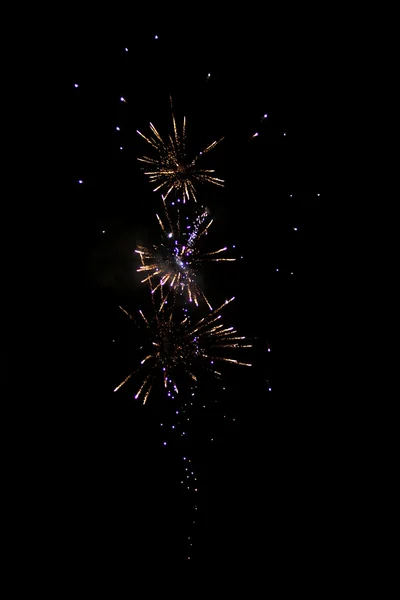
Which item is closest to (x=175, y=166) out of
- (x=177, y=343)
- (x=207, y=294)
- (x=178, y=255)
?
(x=178, y=255)

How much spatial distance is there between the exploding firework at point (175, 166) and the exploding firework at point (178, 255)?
10 centimetres

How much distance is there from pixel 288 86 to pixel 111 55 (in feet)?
2.40

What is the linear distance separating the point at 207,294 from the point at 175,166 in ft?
1.71

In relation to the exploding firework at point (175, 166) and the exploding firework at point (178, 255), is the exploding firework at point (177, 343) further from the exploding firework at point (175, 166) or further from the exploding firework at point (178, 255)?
the exploding firework at point (175, 166)

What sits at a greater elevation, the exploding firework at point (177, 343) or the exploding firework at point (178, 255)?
the exploding firework at point (178, 255)

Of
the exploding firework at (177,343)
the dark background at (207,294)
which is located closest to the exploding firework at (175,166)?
the dark background at (207,294)

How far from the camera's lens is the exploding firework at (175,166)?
1.35m

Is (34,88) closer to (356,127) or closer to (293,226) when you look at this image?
(293,226)

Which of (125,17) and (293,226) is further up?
(125,17)

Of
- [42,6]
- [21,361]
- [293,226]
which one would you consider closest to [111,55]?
[42,6]

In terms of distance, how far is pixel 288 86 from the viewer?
1576 mm

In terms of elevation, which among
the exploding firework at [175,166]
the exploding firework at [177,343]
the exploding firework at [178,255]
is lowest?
the exploding firework at [177,343]

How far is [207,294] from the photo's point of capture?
156cm

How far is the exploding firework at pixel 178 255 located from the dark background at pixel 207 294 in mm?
87
